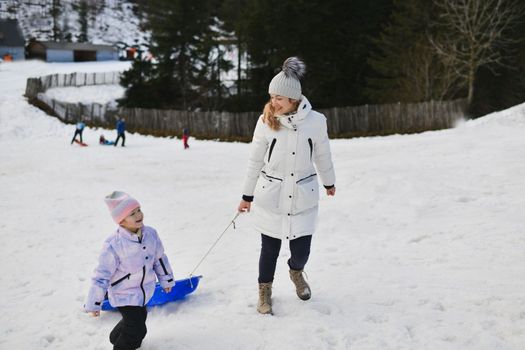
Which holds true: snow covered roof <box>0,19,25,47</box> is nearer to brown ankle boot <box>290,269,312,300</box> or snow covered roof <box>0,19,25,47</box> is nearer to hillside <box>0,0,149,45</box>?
hillside <box>0,0,149,45</box>

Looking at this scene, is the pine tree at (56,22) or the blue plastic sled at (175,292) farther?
the pine tree at (56,22)

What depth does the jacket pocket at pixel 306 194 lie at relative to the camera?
3605 mm

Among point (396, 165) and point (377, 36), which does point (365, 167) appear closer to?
point (396, 165)

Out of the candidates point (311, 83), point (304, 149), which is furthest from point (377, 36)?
point (304, 149)

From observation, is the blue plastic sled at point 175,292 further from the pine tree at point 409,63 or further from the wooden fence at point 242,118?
the pine tree at point 409,63

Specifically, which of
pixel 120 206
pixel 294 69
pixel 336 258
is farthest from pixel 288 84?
pixel 336 258

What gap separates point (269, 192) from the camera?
3.61 metres

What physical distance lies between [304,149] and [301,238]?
2.50ft

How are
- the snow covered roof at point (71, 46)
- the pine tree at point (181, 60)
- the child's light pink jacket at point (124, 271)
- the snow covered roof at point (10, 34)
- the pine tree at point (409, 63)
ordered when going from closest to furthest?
the child's light pink jacket at point (124, 271) < the pine tree at point (409, 63) < the pine tree at point (181, 60) < the snow covered roof at point (71, 46) < the snow covered roof at point (10, 34)

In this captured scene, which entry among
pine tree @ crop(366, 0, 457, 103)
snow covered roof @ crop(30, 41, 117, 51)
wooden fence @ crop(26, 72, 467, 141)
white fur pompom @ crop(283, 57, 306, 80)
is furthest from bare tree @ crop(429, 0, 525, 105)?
snow covered roof @ crop(30, 41, 117, 51)

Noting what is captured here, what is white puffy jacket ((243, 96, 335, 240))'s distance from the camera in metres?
3.56

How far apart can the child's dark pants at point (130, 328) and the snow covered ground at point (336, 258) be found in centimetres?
27

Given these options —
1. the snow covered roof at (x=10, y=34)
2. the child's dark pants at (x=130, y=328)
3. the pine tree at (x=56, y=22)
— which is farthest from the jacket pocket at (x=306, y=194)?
the pine tree at (x=56, y=22)

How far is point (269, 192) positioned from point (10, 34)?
6902 cm
